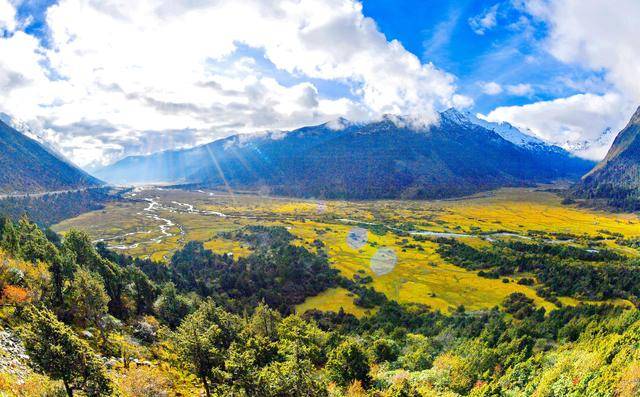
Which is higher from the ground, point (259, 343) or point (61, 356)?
point (61, 356)

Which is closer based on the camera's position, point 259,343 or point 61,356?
point 61,356

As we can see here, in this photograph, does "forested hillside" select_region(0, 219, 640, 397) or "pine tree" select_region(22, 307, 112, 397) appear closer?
"pine tree" select_region(22, 307, 112, 397)

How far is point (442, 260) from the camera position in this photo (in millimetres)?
138500

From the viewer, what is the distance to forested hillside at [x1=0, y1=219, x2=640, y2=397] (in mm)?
29609

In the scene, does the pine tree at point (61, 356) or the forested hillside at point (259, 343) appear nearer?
the pine tree at point (61, 356)

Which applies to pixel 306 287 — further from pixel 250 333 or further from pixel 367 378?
pixel 367 378

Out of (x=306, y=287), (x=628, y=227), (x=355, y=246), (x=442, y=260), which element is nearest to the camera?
(x=306, y=287)

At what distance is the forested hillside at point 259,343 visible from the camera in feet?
97.1

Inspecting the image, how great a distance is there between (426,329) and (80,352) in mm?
66892

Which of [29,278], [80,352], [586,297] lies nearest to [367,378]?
[80,352]

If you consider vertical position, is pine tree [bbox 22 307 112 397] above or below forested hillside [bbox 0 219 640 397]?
above

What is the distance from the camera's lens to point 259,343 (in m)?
53.4

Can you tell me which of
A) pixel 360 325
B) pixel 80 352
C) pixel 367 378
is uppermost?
pixel 80 352

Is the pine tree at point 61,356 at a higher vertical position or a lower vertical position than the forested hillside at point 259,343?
higher
